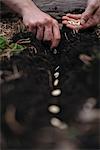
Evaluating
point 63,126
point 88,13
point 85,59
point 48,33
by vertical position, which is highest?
point 88,13

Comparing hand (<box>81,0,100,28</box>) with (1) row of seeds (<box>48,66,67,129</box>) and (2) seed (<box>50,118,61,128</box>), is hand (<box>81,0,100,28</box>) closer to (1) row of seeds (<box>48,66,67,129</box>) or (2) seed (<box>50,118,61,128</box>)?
(1) row of seeds (<box>48,66,67,129</box>)

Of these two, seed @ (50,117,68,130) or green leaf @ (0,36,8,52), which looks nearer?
seed @ (50,117,68,130)

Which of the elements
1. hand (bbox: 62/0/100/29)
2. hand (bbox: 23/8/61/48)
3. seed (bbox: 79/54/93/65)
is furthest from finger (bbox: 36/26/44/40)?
seed (bbox: 79/54/93/65)

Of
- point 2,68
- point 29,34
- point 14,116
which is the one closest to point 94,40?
point 29,34

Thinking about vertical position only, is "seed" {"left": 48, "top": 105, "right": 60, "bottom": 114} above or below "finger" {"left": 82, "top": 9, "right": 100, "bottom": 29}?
below

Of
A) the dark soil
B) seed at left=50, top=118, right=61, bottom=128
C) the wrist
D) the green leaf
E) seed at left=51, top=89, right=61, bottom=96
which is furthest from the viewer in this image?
the wrist

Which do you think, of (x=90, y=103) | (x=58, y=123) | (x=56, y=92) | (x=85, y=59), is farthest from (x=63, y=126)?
(x=85, y=59)

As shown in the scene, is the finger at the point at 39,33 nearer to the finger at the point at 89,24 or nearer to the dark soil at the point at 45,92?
the dark soil at the point at 45,92

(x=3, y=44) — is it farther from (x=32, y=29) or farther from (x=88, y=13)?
(x=88, y=13)
